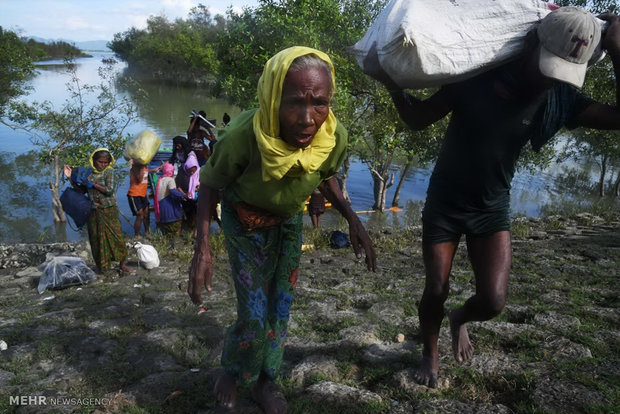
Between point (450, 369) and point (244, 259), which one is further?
point (450, 369)

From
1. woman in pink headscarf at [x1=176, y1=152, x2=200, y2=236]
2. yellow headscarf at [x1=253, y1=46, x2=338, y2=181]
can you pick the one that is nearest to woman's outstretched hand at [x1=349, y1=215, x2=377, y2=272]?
yellow headscarf at [x1=253, y1=46, x2=338, y2=181]

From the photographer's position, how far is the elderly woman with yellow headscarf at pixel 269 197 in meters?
1.94

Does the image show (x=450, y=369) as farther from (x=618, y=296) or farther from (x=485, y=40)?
(x=618, y=296)

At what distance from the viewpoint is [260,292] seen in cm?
226

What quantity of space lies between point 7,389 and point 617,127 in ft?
11.8

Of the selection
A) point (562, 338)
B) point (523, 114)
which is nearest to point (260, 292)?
point (523, 114)

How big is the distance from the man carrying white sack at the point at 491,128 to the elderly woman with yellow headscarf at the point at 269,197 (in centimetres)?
41

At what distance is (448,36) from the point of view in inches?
76.6

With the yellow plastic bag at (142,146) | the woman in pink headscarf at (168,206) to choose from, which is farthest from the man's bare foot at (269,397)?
the yellow plastic bag at (142,146)

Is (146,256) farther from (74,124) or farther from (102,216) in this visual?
(74,124)

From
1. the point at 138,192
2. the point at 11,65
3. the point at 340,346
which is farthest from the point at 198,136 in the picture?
the point at 11,65

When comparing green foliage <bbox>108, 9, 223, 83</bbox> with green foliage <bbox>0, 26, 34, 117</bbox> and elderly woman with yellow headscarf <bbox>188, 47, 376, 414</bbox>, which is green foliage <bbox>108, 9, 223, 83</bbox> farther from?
elderly woman with yellow headscarf <bbox>188, 47, 376, 414</bbox>

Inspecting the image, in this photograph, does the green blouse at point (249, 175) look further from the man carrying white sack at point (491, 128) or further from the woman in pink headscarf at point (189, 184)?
the woman in pink headscarf at point (189, 184)

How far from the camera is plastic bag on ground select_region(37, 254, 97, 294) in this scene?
511 cm
